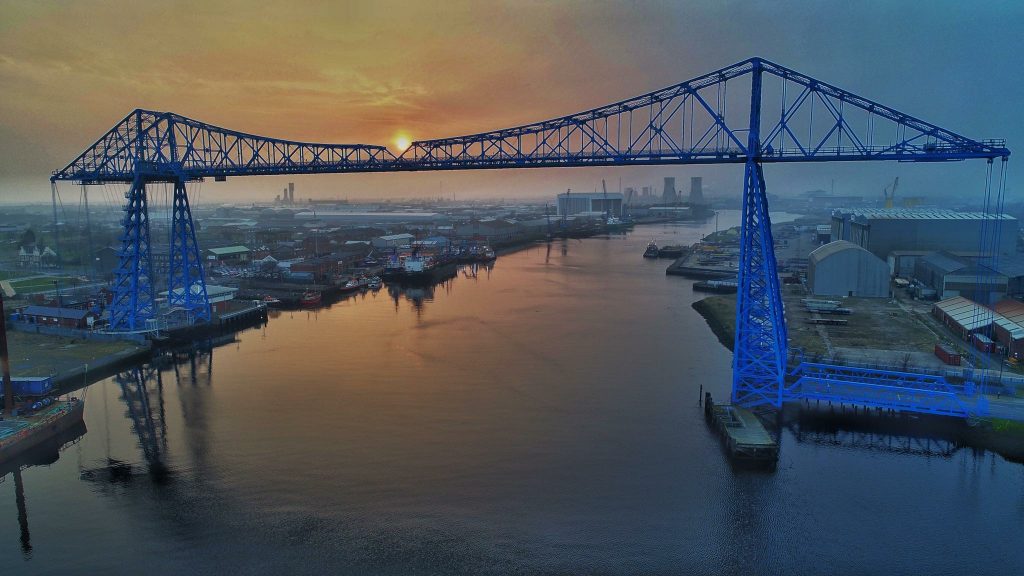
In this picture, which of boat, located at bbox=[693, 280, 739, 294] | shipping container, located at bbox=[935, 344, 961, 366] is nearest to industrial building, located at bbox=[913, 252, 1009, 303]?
shipping container, located at bbox=[935, 344, 961, 366]

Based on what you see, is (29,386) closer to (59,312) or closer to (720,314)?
(59,312)

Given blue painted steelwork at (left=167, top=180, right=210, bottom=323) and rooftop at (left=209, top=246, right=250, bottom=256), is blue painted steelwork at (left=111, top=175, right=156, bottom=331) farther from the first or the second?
rooftop at (left=209, top=246, right=250, bottom=256)

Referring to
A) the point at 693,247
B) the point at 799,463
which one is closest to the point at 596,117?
the point at 799,463

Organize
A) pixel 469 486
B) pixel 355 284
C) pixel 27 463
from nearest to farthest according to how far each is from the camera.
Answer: pixel 469 486 → pixel 27 463 → pixel 355 284

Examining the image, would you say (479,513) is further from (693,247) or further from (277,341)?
(693,247)

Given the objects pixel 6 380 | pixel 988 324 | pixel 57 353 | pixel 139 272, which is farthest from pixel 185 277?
pixel 988 324
